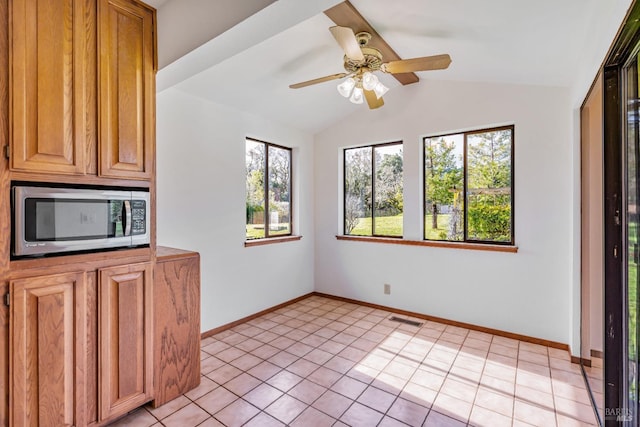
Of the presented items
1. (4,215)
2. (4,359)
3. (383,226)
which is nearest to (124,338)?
(4,359)

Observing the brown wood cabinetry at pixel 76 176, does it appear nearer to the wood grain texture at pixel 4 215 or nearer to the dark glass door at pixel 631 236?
the wood grain texture at pixel 4 215

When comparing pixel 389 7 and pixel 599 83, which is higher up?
pixel 389 7

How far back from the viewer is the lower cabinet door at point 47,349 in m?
1.44

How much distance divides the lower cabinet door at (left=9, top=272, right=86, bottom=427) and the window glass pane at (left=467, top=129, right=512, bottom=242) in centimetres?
344

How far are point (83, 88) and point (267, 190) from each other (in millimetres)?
2335

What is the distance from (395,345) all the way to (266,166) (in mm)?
2523

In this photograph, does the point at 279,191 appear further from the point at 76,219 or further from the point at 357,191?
the point at 76,219

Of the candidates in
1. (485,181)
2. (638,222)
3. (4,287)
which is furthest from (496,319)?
(4,287)

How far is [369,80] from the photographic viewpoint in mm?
2254

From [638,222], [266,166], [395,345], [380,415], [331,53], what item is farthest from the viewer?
[266,166]

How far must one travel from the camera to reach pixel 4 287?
141 cm

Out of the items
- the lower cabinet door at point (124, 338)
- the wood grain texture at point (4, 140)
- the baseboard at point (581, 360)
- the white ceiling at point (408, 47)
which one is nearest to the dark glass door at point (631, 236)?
the white ceiling at point (408, 47)

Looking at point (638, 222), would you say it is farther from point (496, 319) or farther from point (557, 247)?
point (496, 319)

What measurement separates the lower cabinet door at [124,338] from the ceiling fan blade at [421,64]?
2.14 meters
